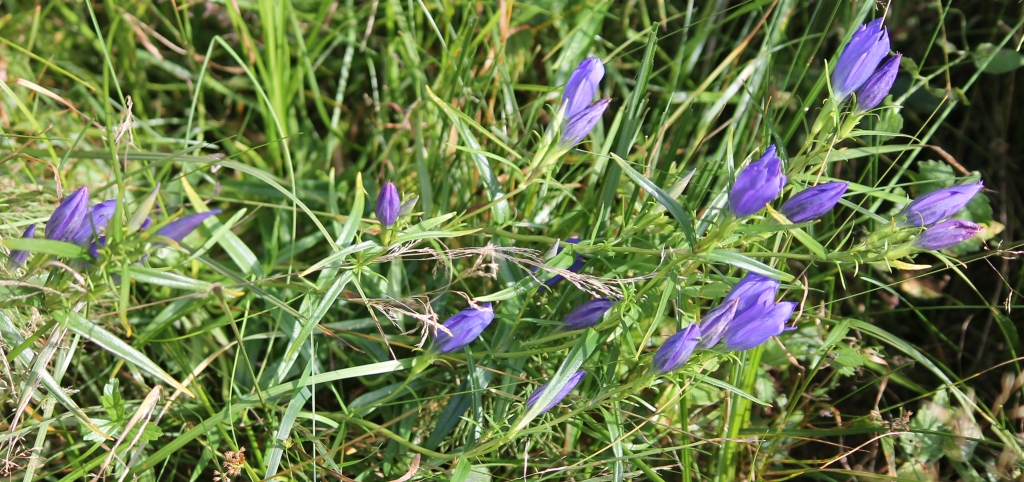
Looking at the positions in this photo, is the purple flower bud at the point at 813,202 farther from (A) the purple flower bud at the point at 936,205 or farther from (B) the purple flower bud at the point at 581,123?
(B) the purple flower bud at the point at 581,123

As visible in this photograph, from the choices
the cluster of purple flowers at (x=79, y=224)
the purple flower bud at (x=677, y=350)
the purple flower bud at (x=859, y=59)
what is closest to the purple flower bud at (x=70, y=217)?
the cluster of purple flowers at (x=79, y=224)

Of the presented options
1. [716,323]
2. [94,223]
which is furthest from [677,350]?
[94,223]

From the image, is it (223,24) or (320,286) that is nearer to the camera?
(320,286)

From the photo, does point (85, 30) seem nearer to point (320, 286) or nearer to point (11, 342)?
point (11, 342)

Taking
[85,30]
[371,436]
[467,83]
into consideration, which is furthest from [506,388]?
[85,30]

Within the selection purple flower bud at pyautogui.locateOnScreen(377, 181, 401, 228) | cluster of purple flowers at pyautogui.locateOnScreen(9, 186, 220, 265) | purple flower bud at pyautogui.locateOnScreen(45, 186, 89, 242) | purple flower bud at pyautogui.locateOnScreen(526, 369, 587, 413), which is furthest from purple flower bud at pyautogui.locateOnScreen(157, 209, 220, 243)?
purple flower bud at pyautogui.locateOnScreen(526, 369, 587, 413)

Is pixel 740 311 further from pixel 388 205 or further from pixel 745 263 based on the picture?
pixel 388 205

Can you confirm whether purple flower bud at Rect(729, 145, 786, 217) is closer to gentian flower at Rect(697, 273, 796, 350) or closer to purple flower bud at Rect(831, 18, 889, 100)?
gentian flower at Rect(697, 273, 796, 350)
